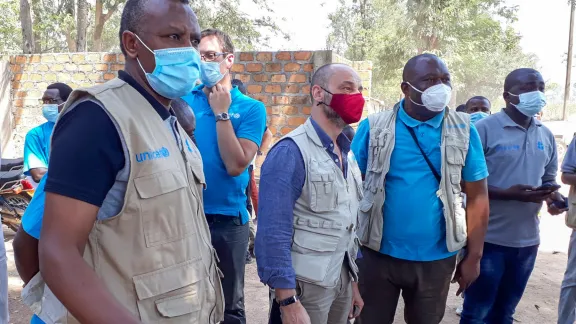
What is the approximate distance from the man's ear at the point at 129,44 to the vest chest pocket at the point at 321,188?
39.4 inches

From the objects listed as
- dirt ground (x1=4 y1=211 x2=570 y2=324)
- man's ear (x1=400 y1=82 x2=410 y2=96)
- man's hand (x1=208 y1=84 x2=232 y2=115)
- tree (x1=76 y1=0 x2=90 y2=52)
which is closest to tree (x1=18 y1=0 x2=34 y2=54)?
tree (x1=76 y1=0 x2=90 y2=52)

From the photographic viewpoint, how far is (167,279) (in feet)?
4.42

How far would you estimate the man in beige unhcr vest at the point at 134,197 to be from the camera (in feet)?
3.76

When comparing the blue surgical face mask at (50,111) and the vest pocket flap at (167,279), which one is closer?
the vest pocket flap at (167,279)

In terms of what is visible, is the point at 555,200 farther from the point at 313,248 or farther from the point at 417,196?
the point at 313,248

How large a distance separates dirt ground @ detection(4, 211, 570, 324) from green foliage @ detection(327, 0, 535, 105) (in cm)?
1608

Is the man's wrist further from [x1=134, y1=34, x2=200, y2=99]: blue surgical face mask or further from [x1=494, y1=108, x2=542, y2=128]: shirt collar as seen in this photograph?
[x1=494, y1=108, x2=542, y2=128]: shirt collar

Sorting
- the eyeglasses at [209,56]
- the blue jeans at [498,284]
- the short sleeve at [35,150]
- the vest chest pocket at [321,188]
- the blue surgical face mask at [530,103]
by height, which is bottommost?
the blue jeans at [498,284]

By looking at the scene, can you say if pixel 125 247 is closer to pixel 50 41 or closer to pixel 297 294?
pixel 297 294

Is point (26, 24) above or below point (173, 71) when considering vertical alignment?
above

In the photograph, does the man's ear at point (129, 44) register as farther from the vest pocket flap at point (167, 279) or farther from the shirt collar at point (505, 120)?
the shirt collar at point (505, 120)

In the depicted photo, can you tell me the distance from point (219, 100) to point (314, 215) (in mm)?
1038

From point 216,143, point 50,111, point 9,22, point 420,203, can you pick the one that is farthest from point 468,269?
point 9,22

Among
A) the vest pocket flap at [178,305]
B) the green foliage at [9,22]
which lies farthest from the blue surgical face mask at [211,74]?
the green foliage at [9,22]
